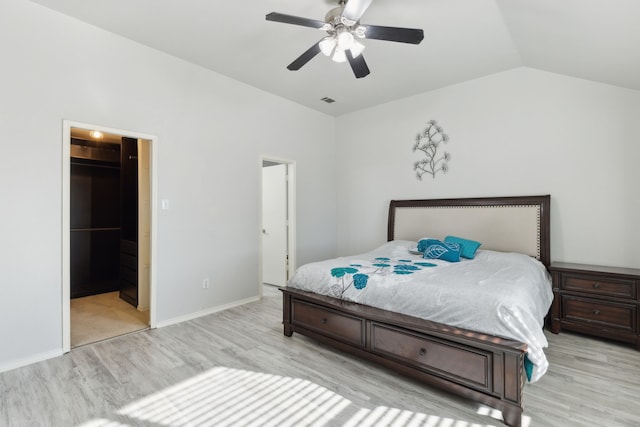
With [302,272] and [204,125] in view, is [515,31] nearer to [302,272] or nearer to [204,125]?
[302,272]

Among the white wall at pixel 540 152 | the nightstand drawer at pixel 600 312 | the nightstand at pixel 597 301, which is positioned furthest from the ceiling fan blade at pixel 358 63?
the nightstand drawer at pixel 600 312

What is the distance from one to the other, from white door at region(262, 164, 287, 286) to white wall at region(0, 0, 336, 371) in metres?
0.30

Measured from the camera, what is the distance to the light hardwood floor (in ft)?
6.24

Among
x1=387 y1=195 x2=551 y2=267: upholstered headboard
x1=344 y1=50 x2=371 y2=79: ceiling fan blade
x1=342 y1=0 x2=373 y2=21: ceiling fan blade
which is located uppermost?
x1=342 y1=0 x2=373 y2=21: ceiling fan blade

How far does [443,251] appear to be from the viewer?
344 centimetres

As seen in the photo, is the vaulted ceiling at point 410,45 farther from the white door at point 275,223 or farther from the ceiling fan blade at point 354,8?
the white door at point 275,223

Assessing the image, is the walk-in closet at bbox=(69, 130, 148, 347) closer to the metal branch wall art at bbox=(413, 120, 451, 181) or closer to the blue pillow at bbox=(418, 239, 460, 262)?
the blue pillow at bbox=(418, 239, 460, 262)

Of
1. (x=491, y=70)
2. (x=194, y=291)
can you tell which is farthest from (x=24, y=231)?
(x=491, y=70)

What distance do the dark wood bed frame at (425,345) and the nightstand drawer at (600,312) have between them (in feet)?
1.77

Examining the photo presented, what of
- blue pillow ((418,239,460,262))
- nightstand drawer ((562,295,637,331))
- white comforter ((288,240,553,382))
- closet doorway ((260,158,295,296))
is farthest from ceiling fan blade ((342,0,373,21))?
nightstand drawer ((562,295,637,331))

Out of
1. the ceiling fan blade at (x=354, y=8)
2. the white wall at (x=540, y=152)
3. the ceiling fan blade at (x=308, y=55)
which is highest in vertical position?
the ceiling fan blade at (x=354, y=8)

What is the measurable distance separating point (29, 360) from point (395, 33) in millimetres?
3929

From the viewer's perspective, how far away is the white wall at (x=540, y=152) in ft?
10.6

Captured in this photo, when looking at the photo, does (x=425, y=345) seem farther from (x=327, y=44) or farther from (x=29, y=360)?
(x=29, y=360)
